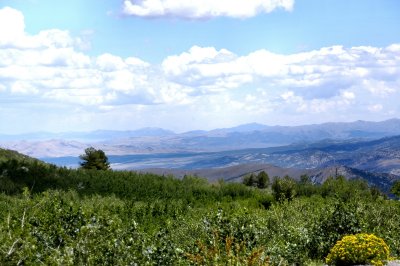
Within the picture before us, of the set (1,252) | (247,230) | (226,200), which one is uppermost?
(1,252)

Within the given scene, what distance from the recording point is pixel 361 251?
Answer: 15867 mm

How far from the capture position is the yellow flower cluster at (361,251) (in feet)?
52.1

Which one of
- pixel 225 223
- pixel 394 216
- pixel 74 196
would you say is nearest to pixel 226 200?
pixel 74 196

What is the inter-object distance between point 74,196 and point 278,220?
69.9 ft

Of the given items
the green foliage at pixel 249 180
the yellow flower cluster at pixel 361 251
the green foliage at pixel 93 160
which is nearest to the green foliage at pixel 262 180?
the green foliage at pixel 249 180

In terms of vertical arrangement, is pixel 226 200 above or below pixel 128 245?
below

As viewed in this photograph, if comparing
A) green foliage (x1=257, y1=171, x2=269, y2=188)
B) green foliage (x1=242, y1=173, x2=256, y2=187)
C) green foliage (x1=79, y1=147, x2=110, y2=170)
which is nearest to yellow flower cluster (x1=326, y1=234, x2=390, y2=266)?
green foliage (x1=79, y1=147, x2=110, y2=170)

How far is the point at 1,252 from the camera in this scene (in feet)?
31.3

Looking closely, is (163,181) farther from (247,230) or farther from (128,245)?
(128,245)

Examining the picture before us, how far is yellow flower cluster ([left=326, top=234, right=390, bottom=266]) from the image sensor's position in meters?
15.9

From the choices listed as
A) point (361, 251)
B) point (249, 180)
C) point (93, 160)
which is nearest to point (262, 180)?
point (249, 180)

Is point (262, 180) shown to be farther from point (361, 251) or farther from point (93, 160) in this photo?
point (361, 251)

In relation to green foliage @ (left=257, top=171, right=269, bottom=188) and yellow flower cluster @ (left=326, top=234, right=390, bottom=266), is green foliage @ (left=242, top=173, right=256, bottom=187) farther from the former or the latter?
yellow flower cluster @ (left=326, top=234, right=390, bottom=266)

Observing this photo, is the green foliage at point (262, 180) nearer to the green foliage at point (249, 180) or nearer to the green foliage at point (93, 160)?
A: the green foliage at point (249, 180)
